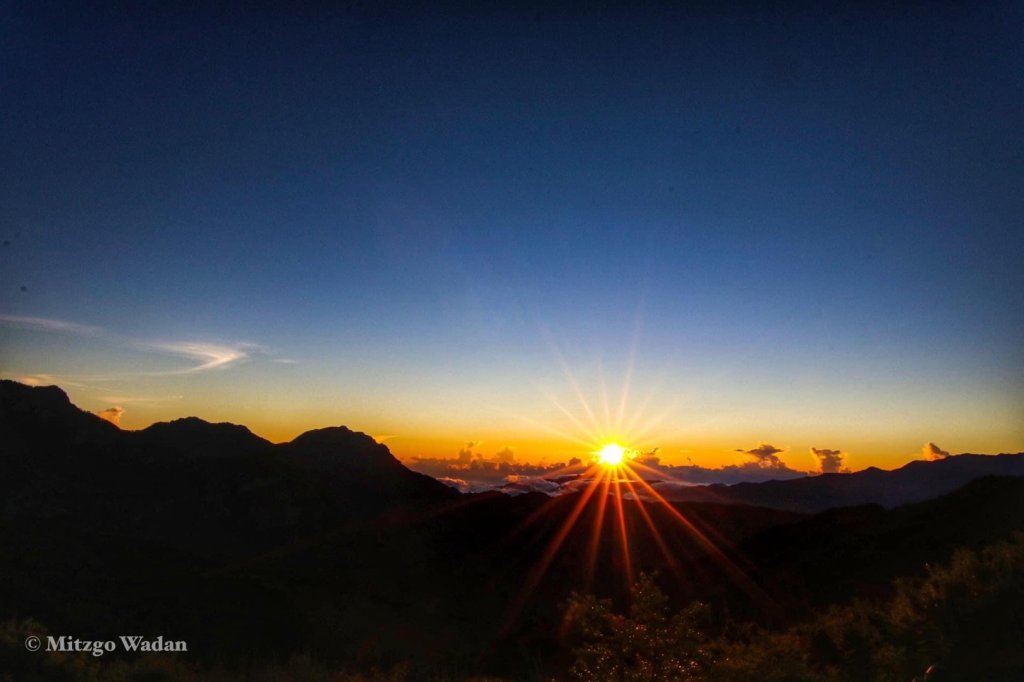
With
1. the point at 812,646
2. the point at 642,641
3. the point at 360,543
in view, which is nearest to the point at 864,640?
the point at 812,646

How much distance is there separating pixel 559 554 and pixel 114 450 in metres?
94.8

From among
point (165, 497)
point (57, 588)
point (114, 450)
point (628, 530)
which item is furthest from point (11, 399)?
point (628, 530)

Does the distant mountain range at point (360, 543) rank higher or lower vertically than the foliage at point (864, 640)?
lower

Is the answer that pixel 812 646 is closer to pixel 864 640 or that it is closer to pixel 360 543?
pixel 864 640

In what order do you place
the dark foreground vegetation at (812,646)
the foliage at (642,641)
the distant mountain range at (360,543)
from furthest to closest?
the distant mountain range at (360,543), the foliage at (642,641), the dark foreground vegetation at (812,646)

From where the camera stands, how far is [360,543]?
9412 centimetres

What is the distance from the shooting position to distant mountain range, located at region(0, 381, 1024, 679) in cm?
5341

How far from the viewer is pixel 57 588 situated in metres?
72.2

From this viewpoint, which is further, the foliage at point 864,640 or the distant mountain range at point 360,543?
the distant mountain range at point 360,543

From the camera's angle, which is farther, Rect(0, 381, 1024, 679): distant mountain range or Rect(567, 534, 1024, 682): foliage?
Rect(0, 381, 1024, 679): distant mountain range

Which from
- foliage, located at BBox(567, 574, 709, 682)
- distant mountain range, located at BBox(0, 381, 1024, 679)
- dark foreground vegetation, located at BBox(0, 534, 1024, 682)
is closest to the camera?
dark foreground vegetation, located at BBox(0, 534, 1024, 682)

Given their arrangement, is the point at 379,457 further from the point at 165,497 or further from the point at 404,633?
the point at 404,633

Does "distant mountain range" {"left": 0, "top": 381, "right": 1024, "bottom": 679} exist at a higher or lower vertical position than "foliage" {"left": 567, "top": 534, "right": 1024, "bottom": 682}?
lower

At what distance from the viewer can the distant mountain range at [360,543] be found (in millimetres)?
53406
